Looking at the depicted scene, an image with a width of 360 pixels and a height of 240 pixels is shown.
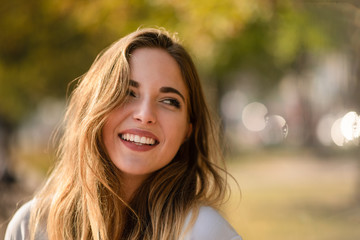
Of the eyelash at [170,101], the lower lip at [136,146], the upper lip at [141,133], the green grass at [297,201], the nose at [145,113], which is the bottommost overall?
the lower lip at [136,146]

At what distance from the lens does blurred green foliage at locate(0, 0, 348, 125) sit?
5207 mm

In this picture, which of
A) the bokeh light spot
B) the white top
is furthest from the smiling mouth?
the bokeh light spot

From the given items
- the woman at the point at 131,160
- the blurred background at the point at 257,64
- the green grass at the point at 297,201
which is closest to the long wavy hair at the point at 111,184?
the woman at the point at 131,160

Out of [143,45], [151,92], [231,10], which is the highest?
[231,10]

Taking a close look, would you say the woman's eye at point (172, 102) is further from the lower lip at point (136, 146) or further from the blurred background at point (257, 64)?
the blurred background at point (257, 64)

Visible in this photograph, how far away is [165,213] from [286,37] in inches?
264

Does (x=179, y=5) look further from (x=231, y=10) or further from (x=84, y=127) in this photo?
(x=84, y=127)

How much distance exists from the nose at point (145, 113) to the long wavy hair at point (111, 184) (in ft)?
0.29

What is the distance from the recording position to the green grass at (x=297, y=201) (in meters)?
7.10

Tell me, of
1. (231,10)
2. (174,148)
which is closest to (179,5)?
(231,10)

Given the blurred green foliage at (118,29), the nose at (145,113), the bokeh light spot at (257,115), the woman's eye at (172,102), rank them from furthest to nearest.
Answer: the bokeh light spot at (257,115), the blurred green foliage at (118,29), the woman's eye at (172,102), the nose at (145,113)

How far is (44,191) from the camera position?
2707mm

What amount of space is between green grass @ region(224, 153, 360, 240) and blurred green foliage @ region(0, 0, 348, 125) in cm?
193

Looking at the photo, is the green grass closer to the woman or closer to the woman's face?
the woman
